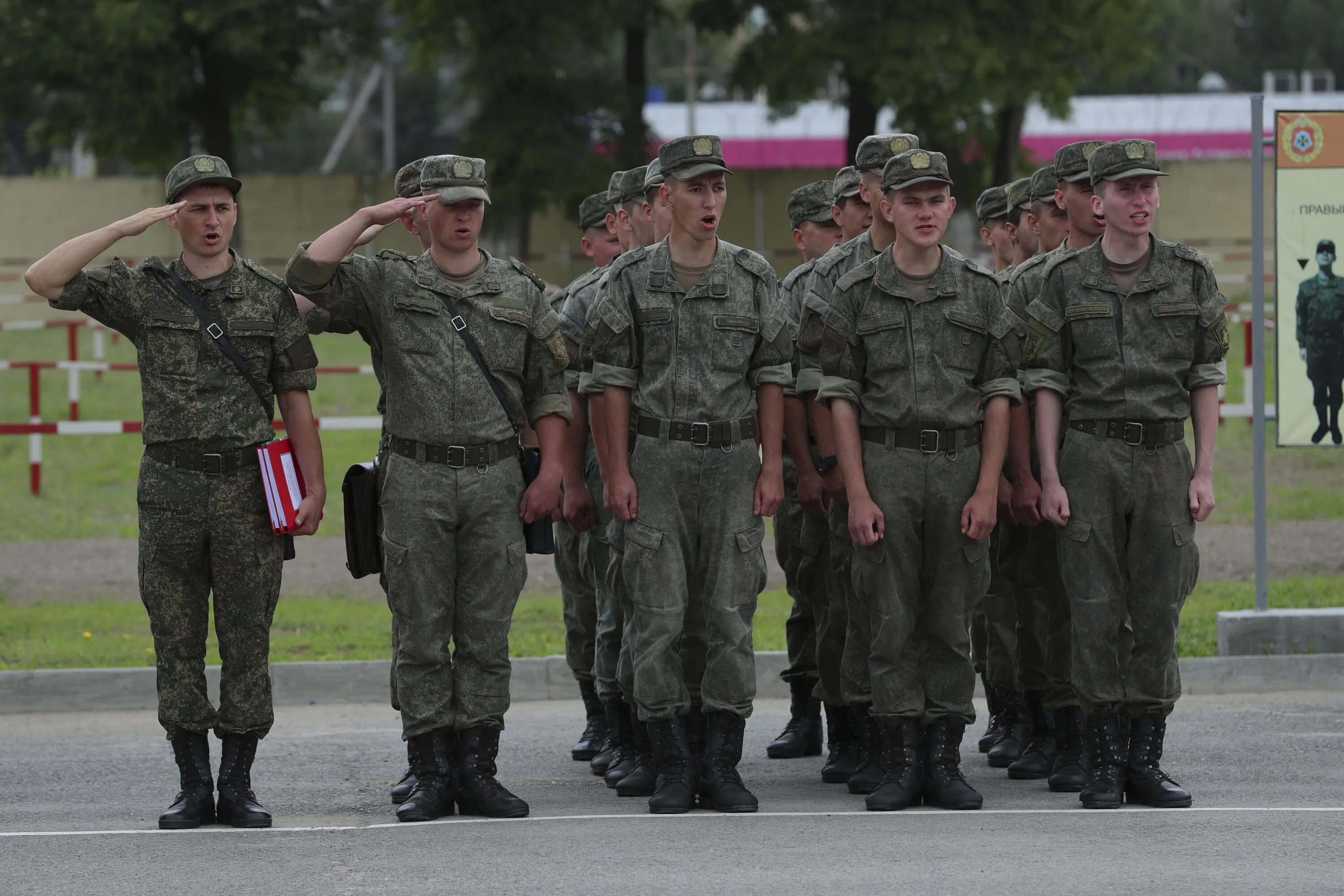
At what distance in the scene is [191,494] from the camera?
21.4ft

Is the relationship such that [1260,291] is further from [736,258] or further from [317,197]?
[317,197]

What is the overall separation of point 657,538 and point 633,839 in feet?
3.64

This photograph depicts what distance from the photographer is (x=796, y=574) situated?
8.01 metres

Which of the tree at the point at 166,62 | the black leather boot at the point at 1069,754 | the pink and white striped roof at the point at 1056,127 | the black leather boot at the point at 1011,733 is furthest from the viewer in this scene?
the pink and white striped roof at the point at 1056,127

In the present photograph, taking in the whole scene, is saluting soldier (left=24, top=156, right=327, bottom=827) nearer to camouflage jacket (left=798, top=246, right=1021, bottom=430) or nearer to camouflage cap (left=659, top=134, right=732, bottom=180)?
camouflage cap (left=659, top=134, right=732, bottom=180)

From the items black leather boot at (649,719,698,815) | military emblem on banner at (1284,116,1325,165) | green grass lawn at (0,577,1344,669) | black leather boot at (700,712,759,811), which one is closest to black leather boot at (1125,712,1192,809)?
Result: black leather boot at (700,712,759,811)

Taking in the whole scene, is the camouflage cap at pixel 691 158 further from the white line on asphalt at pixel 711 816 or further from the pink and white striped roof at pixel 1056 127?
the pink and white striped roof at pixel 1056 127

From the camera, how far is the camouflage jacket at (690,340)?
690 centimetres

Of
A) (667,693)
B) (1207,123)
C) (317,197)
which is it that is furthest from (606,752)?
(1207,123)

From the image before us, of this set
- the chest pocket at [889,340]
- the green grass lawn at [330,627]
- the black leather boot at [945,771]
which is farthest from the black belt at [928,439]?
the green grass lawn at [330,627]

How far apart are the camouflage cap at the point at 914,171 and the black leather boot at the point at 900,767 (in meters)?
1.97

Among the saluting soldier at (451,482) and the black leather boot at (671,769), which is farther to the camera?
the black leather boot at (671,769)

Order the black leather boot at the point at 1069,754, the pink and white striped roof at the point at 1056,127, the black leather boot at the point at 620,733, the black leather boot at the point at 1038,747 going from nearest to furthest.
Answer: the black leather boot at the point at 1069,754, the black leather boot at the point at 1038,747, the black leather boot at the point at 620,733, the pink and white striped roof at the point at 1056,127

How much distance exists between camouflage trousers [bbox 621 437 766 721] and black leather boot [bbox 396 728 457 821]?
2.42 ft
